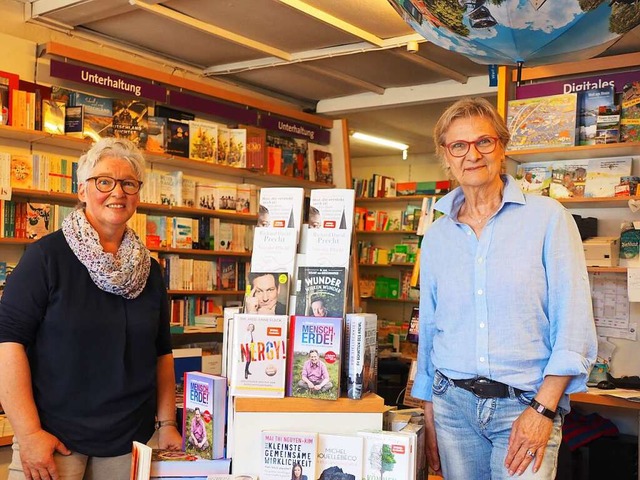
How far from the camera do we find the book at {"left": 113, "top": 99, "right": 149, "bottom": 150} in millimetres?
5379

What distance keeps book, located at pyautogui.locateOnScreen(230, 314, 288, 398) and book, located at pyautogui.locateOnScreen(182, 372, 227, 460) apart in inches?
3.2

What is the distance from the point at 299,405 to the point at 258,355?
186 millimetres

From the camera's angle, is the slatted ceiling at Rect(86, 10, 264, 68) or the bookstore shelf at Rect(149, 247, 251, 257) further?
the bookstore shelf at Rect(149, 247, 251, 257)

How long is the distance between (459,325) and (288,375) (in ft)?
1.70

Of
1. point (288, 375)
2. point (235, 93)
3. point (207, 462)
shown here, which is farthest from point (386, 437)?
point (235, 93)

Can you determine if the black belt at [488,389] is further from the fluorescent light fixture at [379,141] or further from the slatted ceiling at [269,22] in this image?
the fluorescent light fixture at [379,141]

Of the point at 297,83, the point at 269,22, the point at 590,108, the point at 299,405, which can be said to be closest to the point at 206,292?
the point at 297,83

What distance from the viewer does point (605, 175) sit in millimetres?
4262

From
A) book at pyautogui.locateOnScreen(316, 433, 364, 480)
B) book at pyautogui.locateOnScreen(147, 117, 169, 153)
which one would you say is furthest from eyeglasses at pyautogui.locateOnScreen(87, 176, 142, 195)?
book at pyautogui.locateOnScreen(147, 117, 169, 153)

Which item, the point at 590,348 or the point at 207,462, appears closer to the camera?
the point at 590,348

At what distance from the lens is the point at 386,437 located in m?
1.99

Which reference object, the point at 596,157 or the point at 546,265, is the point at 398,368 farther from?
the point at 546,265

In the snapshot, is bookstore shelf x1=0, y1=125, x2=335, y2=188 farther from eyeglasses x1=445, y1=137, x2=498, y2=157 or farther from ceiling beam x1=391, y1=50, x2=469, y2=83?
eyeglasses x1=445, y1=137, x2=498, y2=157

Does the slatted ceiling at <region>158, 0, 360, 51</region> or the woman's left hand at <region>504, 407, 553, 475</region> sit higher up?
the slatted ceiling at <region>158, 0, 360, 51</region>
